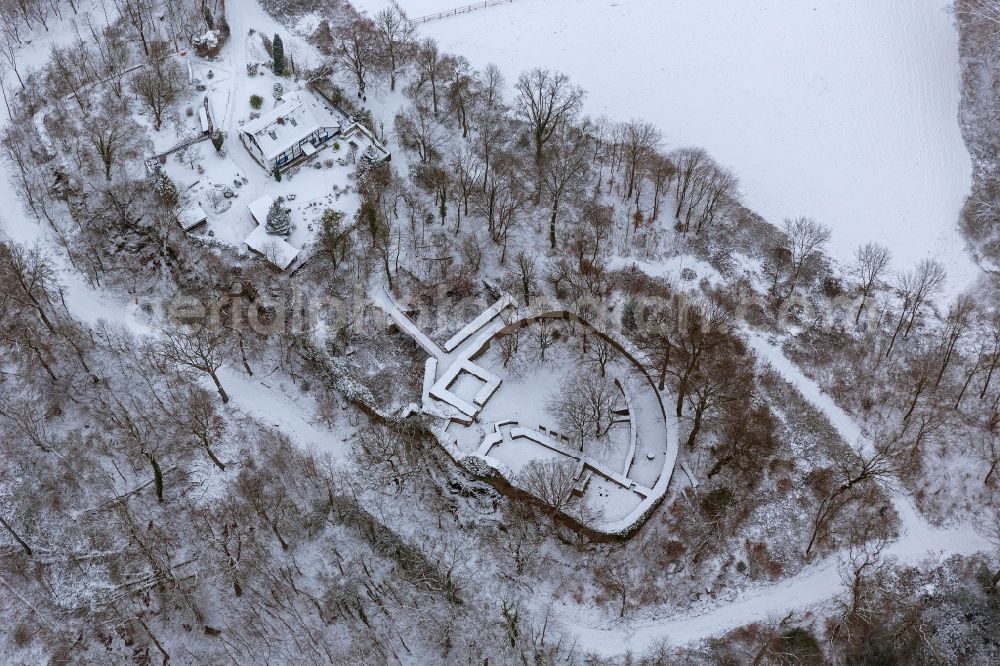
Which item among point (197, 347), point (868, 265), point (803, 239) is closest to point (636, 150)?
point (803, 239)

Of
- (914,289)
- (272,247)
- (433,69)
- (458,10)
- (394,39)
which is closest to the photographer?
(272,247)

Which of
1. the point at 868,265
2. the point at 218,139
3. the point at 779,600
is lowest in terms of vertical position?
the point at 779,600

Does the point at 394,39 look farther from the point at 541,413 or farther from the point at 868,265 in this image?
the point at 868,265

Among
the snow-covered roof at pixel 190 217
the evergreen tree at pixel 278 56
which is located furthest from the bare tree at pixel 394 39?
the snow-covered roof at pixel 190 217

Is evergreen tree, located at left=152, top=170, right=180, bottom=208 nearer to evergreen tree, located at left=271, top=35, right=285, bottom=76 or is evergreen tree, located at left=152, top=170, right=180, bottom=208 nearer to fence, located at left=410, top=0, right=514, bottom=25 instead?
evergreen tree, located at left=271, top=35, right=285, bottom=76

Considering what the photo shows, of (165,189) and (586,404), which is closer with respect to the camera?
(586,404)

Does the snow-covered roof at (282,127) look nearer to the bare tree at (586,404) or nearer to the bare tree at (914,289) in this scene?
the bare tree at (586,404)
